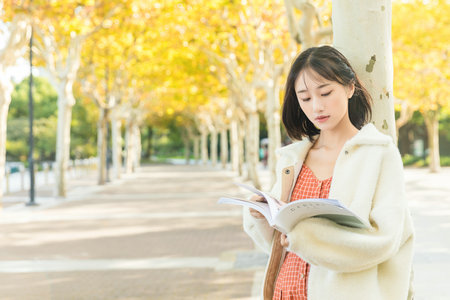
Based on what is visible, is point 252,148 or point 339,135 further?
point 252,148

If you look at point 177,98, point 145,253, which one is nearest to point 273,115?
point 145,253

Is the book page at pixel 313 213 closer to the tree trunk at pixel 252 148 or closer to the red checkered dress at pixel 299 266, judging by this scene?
the red checkered dress at pixel 299 266

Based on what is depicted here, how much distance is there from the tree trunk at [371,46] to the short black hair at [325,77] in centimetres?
39

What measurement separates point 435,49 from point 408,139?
2762cm

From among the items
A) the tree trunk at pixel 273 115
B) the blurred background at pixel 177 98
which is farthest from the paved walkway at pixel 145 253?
the tree trunk at pixel 273 115

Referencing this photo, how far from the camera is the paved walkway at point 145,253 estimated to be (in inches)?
263

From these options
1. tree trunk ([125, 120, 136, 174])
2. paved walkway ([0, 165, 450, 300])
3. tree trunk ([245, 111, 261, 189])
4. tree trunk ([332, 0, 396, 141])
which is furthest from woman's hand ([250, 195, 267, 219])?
tree trunk ([125, 120, 136, 174])

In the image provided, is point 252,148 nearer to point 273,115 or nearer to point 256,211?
point 273,115

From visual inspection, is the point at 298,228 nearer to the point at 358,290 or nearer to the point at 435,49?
the point at 358,290

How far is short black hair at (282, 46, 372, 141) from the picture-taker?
2.24m

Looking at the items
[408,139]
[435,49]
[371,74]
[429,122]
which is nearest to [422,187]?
[435,49]

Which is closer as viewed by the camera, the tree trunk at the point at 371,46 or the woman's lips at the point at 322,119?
the woman's lips at the point at 322,119

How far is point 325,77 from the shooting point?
2.22 m

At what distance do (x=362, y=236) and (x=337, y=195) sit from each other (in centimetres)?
19
